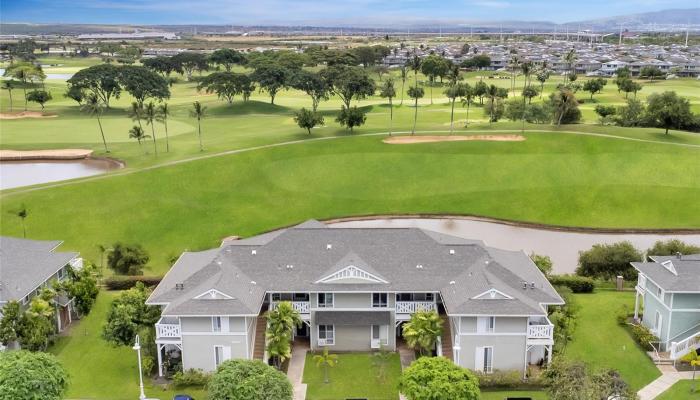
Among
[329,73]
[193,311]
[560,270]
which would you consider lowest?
[560,270]

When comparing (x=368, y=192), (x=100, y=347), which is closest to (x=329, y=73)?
(x=368, y=192)

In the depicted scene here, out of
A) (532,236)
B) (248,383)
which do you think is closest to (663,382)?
(248,383)

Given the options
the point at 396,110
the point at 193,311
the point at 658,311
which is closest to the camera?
the point at 193,311

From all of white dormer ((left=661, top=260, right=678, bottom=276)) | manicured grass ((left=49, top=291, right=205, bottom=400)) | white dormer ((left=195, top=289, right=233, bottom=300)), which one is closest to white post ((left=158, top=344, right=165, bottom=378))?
manicured grass ((left=49, top=291, right=205, bottom=400))

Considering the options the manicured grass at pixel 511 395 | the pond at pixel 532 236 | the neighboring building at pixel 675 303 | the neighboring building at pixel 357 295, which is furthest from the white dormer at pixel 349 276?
the pond at pixel 532 236

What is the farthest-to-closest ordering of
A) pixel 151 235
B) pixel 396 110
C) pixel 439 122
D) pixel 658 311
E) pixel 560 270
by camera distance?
pixel 396 110, pixel 439 122, pixel 151 235, pixel 560 270, pixel 658 311

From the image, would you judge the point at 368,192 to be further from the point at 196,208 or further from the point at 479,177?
the point at 196,208

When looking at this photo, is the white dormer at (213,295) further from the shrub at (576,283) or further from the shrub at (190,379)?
the shrub at (576,283)

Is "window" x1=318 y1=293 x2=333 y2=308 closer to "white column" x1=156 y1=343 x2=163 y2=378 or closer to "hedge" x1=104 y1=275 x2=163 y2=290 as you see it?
"white column" x1=156 y1=343 x2=163 y2=378
